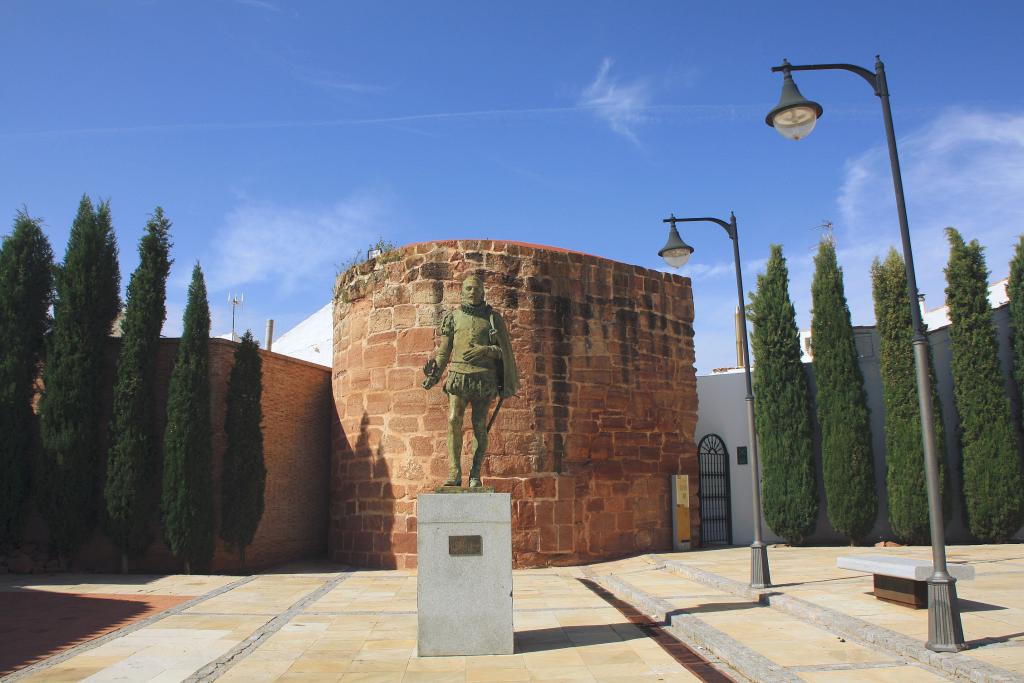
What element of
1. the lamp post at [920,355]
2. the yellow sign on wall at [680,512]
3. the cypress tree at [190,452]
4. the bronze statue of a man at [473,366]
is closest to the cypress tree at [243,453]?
the cypress tree at [190,452]

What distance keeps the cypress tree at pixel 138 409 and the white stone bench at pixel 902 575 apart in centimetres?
919

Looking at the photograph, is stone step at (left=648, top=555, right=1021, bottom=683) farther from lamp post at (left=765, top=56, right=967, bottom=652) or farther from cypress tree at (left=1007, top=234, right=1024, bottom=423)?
cypress tree at (left=1007, top=234, right=1024, bottom=423)

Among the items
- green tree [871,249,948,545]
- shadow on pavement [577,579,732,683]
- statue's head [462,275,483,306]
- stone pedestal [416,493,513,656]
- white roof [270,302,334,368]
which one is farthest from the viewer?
white roof [270,302,334,368]

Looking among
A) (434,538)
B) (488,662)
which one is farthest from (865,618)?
(434,538)

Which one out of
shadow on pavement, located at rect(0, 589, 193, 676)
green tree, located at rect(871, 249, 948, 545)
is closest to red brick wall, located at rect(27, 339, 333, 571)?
shadow on pavement, located at rect(0, 589, 193, 676)

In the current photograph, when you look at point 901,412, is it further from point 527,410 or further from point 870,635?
point 870,635

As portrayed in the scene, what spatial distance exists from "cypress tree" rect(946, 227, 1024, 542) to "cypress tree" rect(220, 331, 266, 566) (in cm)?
1170

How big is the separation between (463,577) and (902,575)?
12.2 feet

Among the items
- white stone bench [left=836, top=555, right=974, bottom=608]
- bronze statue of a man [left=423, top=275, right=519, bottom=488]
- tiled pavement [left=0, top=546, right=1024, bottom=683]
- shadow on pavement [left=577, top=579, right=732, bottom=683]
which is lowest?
shadow on pavement [left=577, top=579, right=732, bottom=683]

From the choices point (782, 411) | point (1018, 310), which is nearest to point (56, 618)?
point (782, 411)

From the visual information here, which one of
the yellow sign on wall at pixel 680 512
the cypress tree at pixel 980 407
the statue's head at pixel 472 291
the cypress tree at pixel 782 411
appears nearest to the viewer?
the statue's head at pixel 472 291

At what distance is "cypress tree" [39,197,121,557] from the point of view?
439 inches

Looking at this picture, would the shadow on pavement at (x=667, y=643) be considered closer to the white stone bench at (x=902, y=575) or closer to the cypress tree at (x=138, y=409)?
the white stone bench at (x=902, y=575)

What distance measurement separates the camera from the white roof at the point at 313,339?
1955 centimetres
